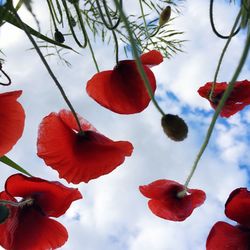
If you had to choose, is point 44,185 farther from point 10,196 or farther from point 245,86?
point 245,86

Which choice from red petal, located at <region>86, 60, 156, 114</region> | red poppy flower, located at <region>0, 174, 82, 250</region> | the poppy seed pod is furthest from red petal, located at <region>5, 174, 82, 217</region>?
the poppy seed pod

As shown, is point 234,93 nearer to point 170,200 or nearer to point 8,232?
point 170,200

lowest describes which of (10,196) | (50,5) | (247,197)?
(247,197)

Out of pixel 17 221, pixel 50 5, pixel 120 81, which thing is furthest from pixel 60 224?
pixel 50 5

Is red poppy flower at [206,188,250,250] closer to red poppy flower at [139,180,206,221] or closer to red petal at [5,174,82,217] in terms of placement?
red poppy flower at [139,180,206,221]

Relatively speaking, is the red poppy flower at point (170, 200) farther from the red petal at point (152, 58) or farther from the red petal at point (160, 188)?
the red petal at point (152, 58)
